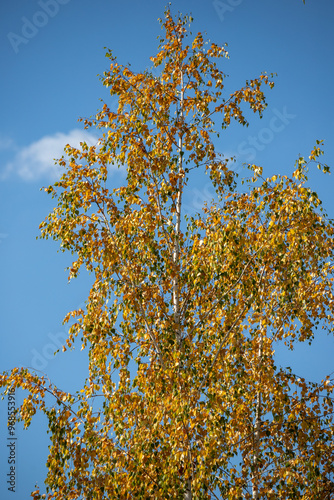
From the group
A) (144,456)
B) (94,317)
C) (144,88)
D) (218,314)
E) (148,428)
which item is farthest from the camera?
(218,314)

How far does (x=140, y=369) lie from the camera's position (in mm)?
7855

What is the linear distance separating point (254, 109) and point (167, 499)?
6.35 m

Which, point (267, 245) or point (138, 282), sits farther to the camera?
point (138, 282)

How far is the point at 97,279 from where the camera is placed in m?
8.22

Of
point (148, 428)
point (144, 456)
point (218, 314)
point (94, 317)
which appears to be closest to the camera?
point (144, 456)

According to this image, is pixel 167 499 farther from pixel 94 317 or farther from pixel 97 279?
pixel 97 279

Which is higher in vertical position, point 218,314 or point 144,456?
point 218,314

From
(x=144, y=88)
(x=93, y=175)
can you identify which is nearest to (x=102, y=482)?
(x=93, y=175)

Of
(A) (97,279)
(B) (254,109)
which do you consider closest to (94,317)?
(A) (97,279)

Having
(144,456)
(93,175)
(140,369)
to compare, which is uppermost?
(93,175)

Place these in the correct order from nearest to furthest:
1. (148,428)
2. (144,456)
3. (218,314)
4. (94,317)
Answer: (144,456) < (148,428) < (94,317) < (218,314)

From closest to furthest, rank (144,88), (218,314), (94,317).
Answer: (94,317) < (144,88) < (218,314)

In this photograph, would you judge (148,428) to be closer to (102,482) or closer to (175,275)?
(102,482)

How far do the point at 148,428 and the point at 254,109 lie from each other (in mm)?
5582
